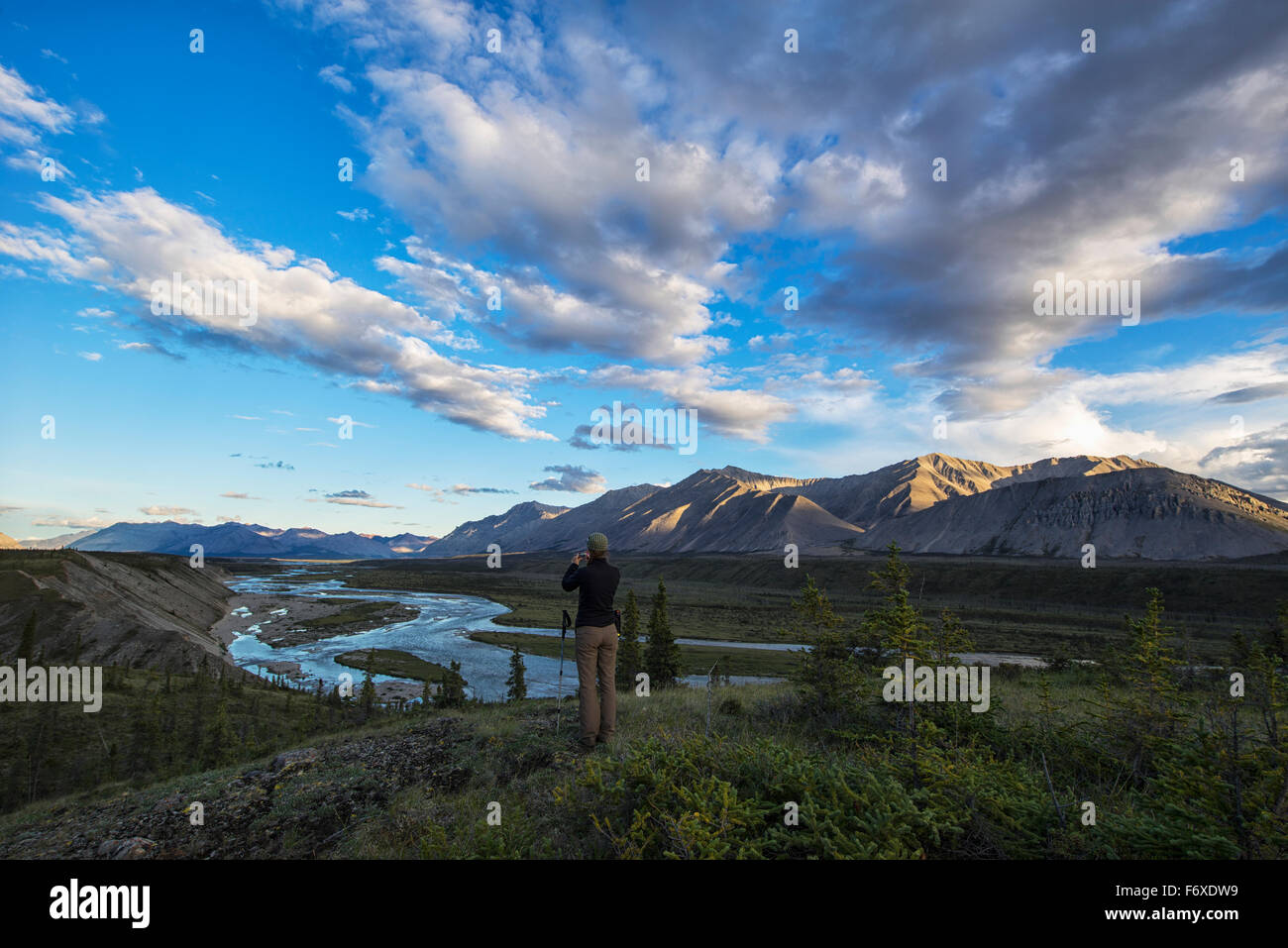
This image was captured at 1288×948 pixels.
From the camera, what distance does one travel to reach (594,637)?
9.01m

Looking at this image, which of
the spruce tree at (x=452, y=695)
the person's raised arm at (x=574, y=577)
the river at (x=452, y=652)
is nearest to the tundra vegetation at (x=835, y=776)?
the person's raised arm at (x=574, y=577)

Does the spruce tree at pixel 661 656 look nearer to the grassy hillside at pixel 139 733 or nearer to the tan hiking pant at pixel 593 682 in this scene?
the grassy hillside at pixel 139 733

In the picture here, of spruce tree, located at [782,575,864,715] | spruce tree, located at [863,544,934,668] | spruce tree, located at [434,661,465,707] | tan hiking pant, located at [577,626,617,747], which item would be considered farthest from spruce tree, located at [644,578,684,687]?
tan hiking pant, located at [577,626,617,747]

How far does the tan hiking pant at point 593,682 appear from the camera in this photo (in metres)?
9.01

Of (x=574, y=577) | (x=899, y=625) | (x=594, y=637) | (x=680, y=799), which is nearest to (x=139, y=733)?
(x=574, y=577)

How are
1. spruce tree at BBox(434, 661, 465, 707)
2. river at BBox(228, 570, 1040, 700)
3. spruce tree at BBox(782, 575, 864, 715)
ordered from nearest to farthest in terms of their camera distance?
spruce tree at BBox(782, 575, 864, 715) → spruce tree at BBox(434, 661, 465, 707) → river at BBox(228, 570, 1040, 700)

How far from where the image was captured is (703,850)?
447 centimetres

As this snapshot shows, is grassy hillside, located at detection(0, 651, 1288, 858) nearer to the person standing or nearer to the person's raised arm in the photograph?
the person standing

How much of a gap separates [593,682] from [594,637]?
0.97m

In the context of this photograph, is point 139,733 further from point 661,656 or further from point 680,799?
point 680,799

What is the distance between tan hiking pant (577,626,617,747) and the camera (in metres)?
9.01

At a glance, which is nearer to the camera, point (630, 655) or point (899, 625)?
point (899, 625)
